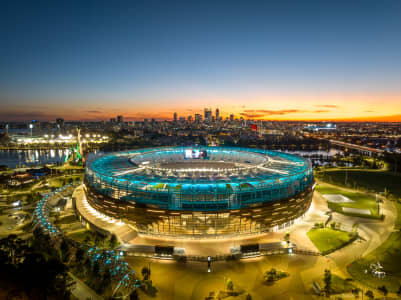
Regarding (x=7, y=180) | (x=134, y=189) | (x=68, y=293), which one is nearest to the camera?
(x=68, y=293)

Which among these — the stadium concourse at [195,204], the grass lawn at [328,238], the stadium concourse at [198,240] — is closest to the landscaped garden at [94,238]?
the stadium concourse at [198,240]

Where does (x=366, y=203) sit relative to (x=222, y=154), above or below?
below

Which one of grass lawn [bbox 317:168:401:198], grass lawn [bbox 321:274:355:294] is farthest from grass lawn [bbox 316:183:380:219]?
grass lawn [bbox 321:274:355:294]

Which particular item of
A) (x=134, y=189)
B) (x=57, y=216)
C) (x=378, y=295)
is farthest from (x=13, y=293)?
(x=378, y=295)

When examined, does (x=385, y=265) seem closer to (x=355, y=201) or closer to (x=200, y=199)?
(x=200, y=199)

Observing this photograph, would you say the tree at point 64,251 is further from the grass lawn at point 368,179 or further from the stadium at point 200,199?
the grass lawn at point 368,179

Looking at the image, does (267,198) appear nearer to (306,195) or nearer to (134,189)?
(306,195)

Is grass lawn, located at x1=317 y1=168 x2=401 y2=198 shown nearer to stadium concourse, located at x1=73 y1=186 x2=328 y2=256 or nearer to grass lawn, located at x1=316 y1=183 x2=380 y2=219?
grass lawn, located at x1=316 y1=183 x2=380 y2=219
